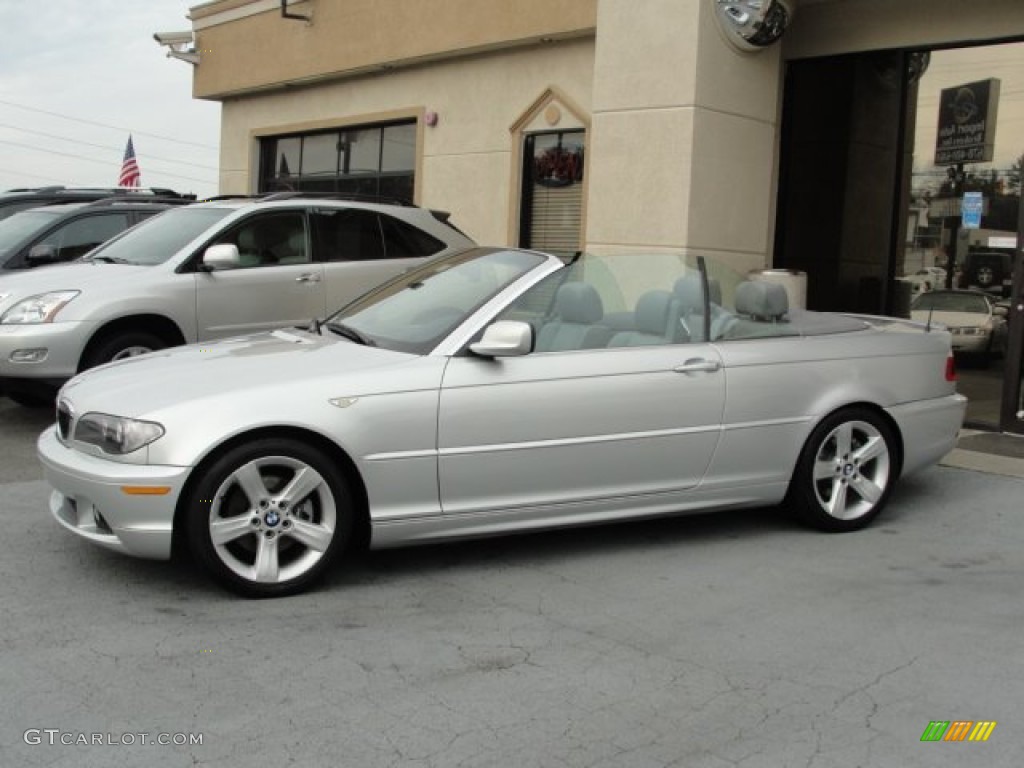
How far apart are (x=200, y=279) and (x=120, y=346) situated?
0.79 m

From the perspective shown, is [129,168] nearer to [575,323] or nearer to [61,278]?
[61,278]

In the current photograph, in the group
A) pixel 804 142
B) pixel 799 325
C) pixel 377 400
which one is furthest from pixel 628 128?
pixel 377 400

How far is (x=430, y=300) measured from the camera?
571 centimetres

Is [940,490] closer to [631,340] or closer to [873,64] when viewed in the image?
[631,340]

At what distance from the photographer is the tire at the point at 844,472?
232 inches

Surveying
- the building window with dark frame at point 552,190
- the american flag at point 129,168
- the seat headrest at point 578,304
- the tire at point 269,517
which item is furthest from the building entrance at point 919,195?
the american flag at point 129,168

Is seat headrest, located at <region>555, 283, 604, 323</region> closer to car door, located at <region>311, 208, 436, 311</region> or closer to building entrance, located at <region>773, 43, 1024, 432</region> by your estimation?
car door, located at <region>311, 208, 436, 311</region>

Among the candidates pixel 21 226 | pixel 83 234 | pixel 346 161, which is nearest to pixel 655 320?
pixel 83 234

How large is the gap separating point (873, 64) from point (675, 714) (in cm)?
879

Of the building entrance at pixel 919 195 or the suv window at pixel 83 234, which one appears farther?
the suv window at pixel 83 234

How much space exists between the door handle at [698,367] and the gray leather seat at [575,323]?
39 cm

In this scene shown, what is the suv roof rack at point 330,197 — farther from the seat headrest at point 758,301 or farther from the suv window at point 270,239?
the seat headrest at point 758,301

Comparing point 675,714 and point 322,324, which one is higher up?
point 322,324

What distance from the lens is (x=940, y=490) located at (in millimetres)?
7039
